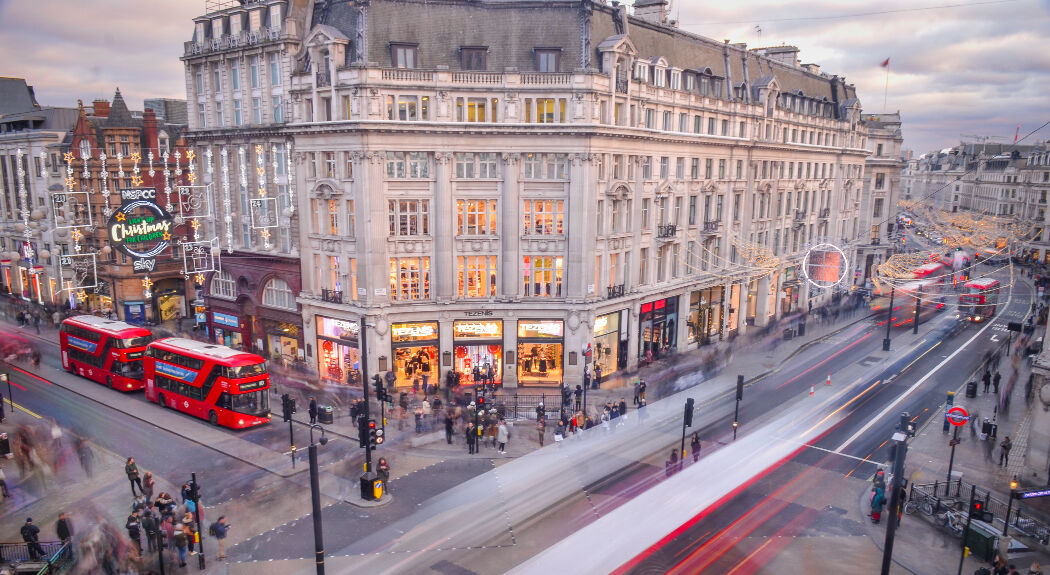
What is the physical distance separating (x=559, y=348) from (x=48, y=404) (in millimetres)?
27112

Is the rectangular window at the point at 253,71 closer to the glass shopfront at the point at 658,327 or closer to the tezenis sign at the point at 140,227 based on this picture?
the tezenis sign at the point at 140,227

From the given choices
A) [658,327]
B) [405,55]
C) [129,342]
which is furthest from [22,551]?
[658,327]

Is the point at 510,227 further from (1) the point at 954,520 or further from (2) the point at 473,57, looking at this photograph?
(1) the point at 954,520

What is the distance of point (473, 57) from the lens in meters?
35.1

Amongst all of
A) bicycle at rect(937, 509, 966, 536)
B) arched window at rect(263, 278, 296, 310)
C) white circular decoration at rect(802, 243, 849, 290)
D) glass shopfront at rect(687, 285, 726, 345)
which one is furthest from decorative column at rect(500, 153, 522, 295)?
white circular decoration at rect(802, 243, 849, 290)

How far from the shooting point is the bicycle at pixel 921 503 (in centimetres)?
2177

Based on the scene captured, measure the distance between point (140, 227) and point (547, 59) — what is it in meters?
21.6

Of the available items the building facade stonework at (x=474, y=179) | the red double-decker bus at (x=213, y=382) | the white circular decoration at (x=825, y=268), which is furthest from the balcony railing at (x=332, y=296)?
the white circular decoration at (x=825, y=268)

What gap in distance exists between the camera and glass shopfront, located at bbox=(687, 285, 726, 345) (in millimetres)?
47156

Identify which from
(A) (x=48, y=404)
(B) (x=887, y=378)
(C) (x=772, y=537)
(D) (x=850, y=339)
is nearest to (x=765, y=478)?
(C) (x=772, y=537)

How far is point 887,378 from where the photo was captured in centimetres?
3909

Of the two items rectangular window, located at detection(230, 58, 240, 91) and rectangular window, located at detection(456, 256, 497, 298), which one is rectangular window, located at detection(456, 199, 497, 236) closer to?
rectangular window, located at detection(456, 256, 497, 298)

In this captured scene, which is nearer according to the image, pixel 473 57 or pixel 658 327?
pixel 473 57

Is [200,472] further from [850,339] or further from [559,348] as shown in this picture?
[850,339]
